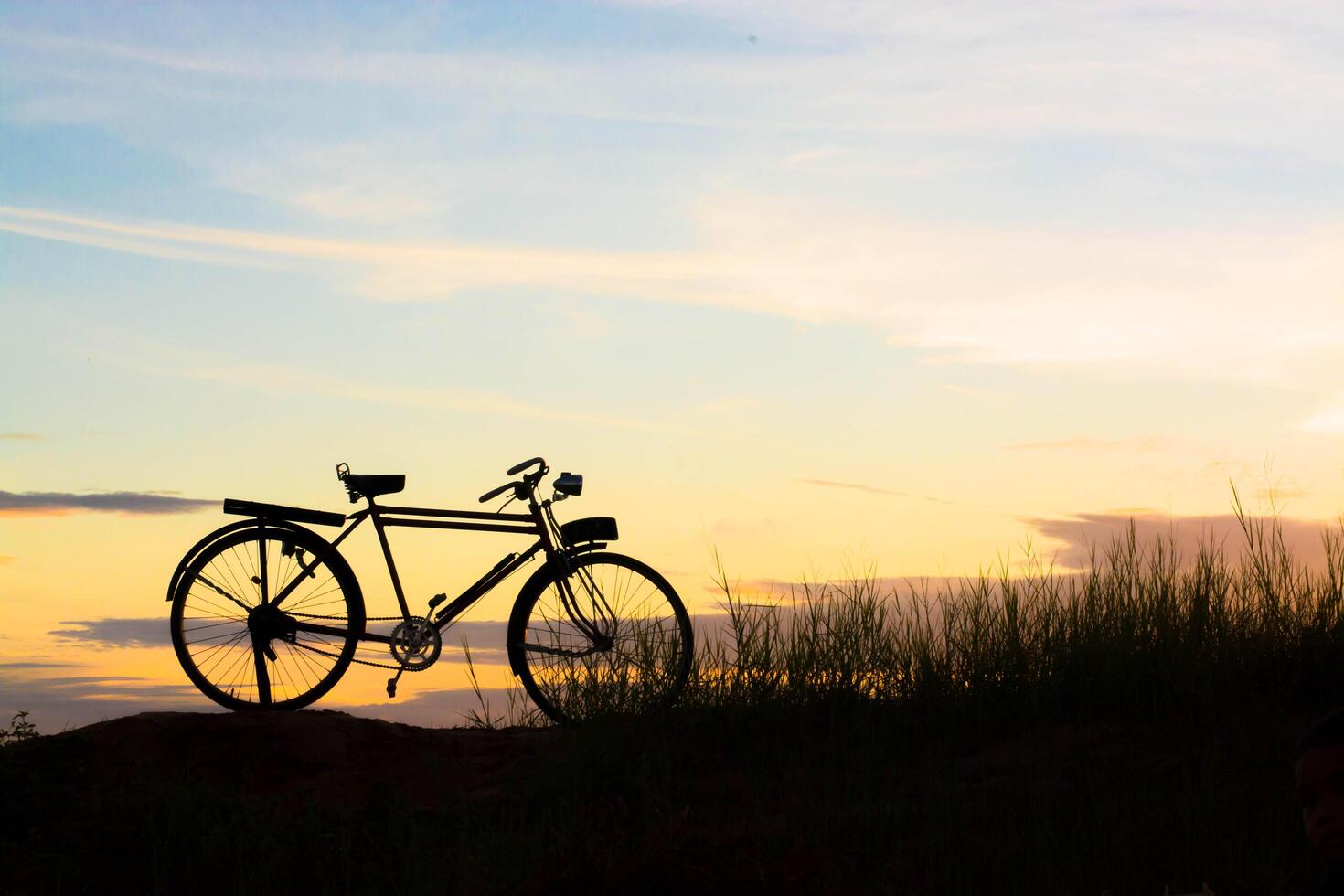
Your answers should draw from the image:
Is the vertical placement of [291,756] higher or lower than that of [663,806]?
higher

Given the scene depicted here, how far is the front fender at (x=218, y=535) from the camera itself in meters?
8.16

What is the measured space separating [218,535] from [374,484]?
123 centimetres

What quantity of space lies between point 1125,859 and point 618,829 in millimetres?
2349

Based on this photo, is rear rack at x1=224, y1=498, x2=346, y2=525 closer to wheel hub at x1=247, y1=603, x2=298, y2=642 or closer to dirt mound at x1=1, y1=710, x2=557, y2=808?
wheel hub at x1=247, y1=603, x2=298, y2=642

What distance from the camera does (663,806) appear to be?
6566 mm

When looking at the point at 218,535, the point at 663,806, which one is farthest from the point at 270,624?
the point at 663,806

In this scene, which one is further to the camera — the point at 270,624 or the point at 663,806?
the point at 270,624

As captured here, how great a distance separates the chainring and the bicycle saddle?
86 centimetres

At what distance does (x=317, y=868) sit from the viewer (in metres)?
5.80

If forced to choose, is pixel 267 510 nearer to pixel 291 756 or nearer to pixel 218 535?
pixel 218 535

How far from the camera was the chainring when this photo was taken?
7.82 metres

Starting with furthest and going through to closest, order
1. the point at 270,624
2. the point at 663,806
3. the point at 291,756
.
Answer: the point at 270,624 → the point at 291,756 → the point at 663,806

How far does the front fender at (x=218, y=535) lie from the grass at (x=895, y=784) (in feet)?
5.04

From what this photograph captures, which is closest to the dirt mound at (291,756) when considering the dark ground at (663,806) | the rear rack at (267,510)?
the dark ground at (663,806)
